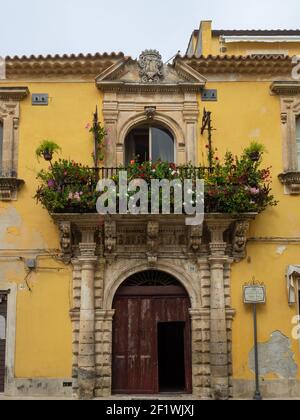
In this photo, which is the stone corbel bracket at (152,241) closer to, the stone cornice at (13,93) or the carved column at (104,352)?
the carved column at (104,352)

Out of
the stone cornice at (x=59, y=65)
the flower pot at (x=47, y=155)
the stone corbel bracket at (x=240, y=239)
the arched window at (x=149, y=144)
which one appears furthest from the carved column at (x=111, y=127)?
the stone corbel bracket at (x=240, y=239)

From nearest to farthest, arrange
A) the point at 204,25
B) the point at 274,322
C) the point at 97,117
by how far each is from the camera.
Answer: the point at 274,322, the point at 97,117, the point at 204,25

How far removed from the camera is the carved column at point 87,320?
39.4 feet

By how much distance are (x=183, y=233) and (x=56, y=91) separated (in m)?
4.57

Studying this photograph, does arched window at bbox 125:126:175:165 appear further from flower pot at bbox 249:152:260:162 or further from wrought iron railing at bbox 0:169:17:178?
wrought iron railing at bbox 0:169:17:178

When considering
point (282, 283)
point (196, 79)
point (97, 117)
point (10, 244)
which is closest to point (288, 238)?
point (282, 283)

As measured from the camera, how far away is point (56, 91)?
45.2 feet

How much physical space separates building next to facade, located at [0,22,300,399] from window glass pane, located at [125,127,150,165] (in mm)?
35

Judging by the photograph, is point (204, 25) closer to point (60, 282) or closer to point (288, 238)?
point (288, 238)

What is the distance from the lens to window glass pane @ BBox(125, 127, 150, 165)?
13.9 metres

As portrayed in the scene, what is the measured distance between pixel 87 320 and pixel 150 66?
6.13 meters

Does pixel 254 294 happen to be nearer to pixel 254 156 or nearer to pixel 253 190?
pixel 253 190

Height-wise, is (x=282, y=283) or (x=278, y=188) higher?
(x=278, y=188)

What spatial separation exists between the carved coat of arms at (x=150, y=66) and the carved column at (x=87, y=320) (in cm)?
399
